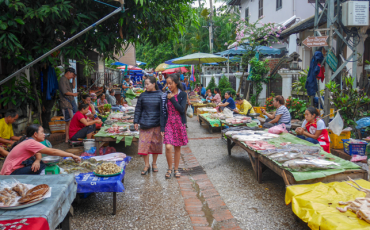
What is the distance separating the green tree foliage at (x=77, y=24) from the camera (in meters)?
5.71

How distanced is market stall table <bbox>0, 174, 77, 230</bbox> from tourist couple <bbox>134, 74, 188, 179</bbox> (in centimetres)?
→ 224

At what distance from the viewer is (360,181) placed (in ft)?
12.8

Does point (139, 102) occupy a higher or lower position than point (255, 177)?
higher

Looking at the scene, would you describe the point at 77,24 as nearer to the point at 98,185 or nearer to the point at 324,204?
the point at 98,185

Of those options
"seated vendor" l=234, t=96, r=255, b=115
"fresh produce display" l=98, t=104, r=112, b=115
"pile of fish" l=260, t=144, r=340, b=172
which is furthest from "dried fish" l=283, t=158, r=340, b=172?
"fresh produce display" l=98, t=104, r=112, b=115

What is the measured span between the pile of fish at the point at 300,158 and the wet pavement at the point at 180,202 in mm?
609

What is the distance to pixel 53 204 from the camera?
2.69 m

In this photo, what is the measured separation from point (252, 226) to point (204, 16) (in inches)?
937

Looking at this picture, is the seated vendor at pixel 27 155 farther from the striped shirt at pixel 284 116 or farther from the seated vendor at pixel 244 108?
the seated vendor at pixel 244 108

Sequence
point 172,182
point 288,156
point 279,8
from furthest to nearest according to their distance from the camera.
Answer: point 279,8 < point 172,182 < point 288,156

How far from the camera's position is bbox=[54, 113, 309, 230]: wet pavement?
3881 mm

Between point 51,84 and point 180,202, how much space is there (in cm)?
615

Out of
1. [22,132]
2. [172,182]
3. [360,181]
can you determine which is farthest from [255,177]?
[22,132]

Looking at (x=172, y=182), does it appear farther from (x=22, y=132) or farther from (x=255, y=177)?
(x=22, y=132)
